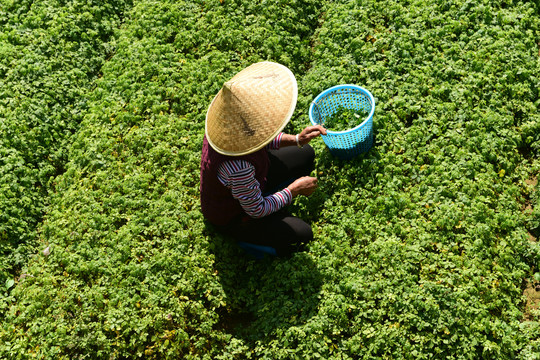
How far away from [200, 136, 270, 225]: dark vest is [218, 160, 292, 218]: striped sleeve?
0.22ft

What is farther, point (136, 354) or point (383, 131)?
point (383, 131)

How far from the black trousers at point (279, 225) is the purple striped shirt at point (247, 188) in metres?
0.20

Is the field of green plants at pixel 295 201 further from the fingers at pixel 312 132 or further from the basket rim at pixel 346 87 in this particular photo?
the fingers at pixel 312 132

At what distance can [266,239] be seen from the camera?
16.8ft

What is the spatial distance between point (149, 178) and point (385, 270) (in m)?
2.62

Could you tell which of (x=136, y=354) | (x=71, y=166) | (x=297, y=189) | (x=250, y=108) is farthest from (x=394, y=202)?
(x=71, y=166)

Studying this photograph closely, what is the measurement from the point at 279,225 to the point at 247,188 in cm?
59

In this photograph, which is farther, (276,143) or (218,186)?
(276,143)

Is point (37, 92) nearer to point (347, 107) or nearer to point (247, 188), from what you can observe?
point (247, 188)

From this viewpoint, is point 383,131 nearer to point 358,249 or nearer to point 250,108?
point 358,249

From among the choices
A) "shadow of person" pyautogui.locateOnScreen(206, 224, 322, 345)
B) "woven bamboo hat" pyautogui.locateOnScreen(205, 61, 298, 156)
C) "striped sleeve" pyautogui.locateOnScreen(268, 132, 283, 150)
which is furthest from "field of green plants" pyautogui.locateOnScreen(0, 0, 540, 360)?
"woven bamboo hat" pyautogui.locateOnScreen(205, 61, 298, 156)

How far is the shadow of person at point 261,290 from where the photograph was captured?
482 cm

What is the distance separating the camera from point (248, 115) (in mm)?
4656

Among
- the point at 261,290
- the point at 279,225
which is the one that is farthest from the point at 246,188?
the point at 261,290
